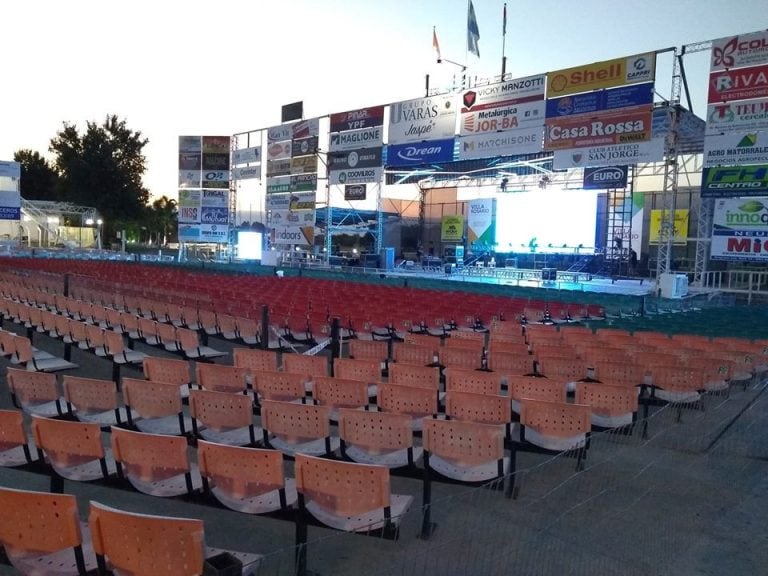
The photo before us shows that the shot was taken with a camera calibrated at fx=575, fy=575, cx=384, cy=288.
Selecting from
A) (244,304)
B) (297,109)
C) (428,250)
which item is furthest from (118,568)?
(428,250)

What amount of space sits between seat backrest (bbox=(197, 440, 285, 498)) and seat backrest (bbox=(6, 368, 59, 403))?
2.28 meters

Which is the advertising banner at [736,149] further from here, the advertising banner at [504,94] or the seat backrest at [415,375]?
the seat backrest at [415,375]

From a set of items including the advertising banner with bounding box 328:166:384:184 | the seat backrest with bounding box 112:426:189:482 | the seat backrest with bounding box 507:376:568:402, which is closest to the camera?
the seat backrest with bounding box 112:426:189:482

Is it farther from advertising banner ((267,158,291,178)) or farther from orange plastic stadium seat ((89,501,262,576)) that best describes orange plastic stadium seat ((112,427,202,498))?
advertising banner ((267,158,291,178))

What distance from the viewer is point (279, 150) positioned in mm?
27422

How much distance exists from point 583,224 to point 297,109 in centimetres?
1572

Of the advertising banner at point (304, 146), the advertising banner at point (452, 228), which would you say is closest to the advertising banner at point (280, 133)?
the advertising banner at point (304, 146)

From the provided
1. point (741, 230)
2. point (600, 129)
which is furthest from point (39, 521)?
Result: point (741, 230)

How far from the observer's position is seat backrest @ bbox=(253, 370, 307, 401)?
16.5 ft

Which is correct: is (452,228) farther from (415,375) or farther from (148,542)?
(148,542)

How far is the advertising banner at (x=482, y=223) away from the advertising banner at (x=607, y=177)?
10.7 meters

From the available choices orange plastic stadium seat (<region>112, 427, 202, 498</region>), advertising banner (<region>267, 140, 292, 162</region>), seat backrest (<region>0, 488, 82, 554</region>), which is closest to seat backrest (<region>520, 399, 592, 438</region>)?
orange plastic stadium seat (<region>112, 427, 202, 498</region>)

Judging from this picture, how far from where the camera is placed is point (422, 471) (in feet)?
12.4

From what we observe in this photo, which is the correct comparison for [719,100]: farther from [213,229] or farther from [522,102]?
[213,229]
